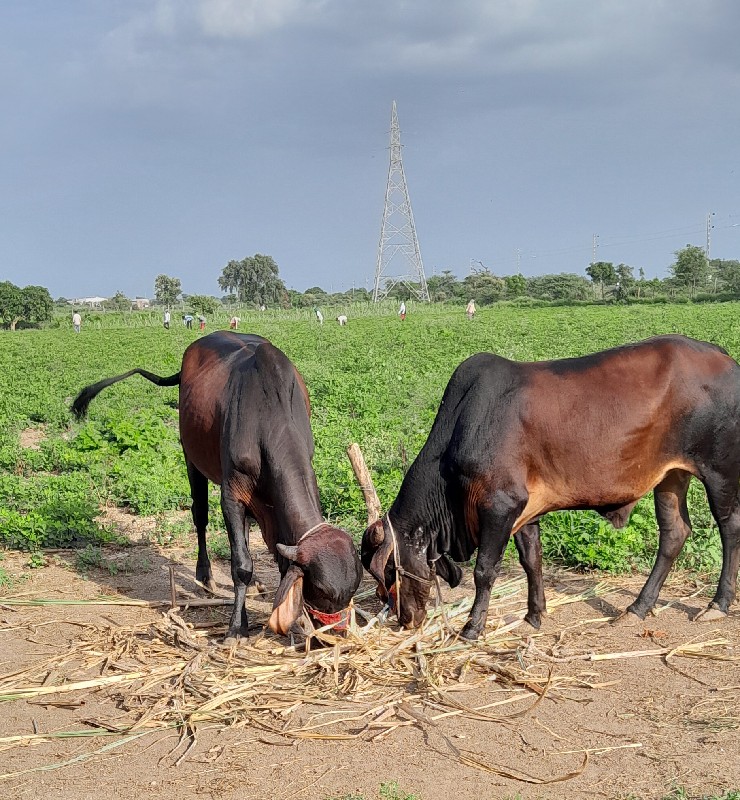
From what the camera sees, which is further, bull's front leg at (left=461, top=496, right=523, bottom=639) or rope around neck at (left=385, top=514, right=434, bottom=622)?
rope around neck at (left=385, top=514, right=434, bottom=622)

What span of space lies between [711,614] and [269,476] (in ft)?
10.6

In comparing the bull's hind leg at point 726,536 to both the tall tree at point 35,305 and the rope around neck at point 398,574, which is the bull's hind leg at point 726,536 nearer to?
the rope around neck at point 398,574

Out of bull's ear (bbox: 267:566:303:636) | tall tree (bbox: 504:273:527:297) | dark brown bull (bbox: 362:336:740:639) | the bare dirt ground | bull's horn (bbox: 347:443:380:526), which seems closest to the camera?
the bare dirt ground

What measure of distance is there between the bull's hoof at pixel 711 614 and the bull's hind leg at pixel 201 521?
3734 mm

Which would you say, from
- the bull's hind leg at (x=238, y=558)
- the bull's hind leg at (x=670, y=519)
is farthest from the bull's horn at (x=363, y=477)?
the bull's hind leg at (x=670, y=519)

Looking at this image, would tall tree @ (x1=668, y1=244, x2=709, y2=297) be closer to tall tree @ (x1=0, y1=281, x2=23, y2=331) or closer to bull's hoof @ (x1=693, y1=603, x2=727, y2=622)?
tall tree @ (x1=0, y1=281, x2=23, y2=331)

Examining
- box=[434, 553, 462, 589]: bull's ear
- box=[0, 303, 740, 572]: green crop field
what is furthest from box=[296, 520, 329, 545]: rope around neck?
box=[0, 303, 740, 572]: green crop field

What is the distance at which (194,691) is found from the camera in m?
5.16

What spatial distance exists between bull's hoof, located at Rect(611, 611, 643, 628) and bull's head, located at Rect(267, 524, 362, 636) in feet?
6.74

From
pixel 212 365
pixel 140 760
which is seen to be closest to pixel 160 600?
pixel 212 365

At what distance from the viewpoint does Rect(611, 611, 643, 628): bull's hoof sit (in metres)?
6.20

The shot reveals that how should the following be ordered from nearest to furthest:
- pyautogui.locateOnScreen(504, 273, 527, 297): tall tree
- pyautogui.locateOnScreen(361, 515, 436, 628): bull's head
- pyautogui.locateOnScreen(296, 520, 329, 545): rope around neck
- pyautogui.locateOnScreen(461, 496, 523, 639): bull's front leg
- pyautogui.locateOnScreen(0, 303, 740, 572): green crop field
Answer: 1. pyautogui.locateOnScreen(296, 520, 329, 545): rope around neck
2. pyautogui.locateOnScreen(461, 496, 523, 639): bull's front leg
3. pyautogui.locateOnScreen(361, 515, 436, 628): bull's head
4. pyautogui.locateOnScreen(0, 303, 740, 572): green crop field
5. pyautogui.locateOnScreen(504, 273, 527, 297): tall tree

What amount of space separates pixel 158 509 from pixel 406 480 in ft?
13.3

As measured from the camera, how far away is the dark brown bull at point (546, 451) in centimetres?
589
